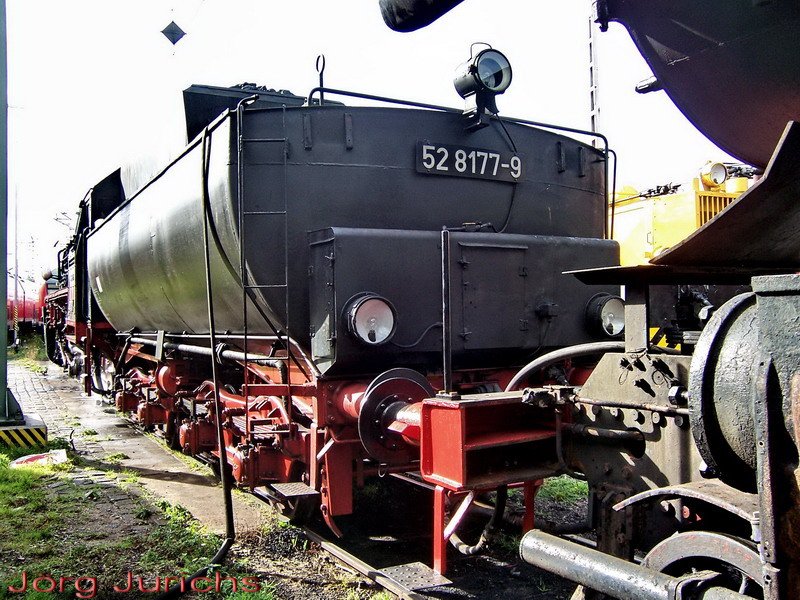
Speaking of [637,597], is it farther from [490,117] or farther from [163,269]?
[163,269]

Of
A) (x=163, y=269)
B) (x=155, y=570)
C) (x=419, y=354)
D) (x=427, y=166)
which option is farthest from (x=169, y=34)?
(x=155, y=570)

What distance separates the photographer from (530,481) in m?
3.08

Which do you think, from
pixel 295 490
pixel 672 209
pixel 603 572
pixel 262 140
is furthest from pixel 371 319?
pixel 672 209

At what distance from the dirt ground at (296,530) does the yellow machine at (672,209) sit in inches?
167

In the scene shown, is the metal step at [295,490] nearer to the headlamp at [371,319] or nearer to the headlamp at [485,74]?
the headlamp at [371,319]

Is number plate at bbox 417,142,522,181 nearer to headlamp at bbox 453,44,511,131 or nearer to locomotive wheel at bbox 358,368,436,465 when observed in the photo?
headlamp at bbox 453,44,511,131

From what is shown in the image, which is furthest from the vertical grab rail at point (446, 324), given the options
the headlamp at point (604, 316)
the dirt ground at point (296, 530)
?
the headlamp at point (604, 316)

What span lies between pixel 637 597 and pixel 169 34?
291 inches

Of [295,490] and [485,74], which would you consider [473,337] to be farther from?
[485,74]

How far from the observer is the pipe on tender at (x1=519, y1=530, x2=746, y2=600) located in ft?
6.02

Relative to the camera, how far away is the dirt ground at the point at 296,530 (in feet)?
12.8

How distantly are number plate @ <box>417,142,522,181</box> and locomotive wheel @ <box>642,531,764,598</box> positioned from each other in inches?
117

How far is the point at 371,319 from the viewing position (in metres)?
3.90

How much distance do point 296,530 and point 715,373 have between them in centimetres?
356
